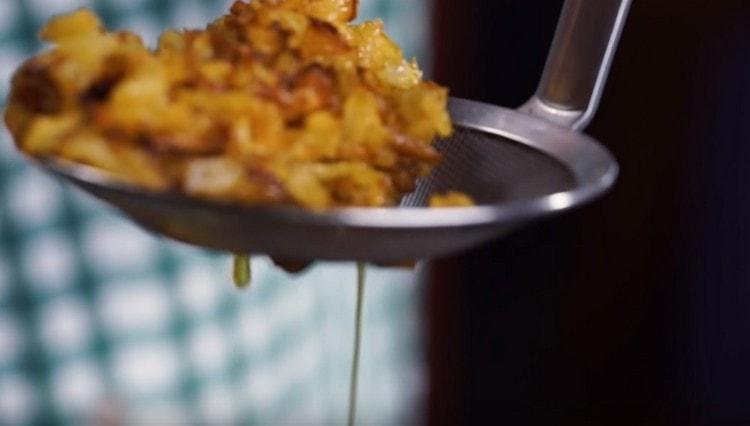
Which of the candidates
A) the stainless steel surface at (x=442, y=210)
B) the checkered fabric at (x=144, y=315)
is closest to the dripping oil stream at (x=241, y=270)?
the stainless steel surface at (x=442, y=210)

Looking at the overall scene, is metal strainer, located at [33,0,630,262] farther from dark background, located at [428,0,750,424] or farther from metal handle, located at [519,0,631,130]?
dark background, located at [428,0,750,424]

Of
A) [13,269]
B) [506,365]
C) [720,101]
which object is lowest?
[506,365]

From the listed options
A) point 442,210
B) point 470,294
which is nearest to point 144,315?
→ point 470,294

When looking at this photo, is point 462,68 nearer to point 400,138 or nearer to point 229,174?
point 400,138

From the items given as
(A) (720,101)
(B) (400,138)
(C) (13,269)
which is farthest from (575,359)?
(B) (400,138)

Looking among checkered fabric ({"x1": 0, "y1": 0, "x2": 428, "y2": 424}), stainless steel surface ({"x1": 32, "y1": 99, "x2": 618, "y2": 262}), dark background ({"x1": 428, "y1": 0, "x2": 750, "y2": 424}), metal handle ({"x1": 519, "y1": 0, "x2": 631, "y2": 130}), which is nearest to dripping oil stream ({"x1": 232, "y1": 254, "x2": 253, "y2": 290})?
stainless steel surface ({"x1": 32, "y1": 99, "x2": 618, "y2": 262})

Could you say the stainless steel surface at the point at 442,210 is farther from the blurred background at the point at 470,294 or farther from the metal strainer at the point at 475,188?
the blurred background at the point at 470,294
